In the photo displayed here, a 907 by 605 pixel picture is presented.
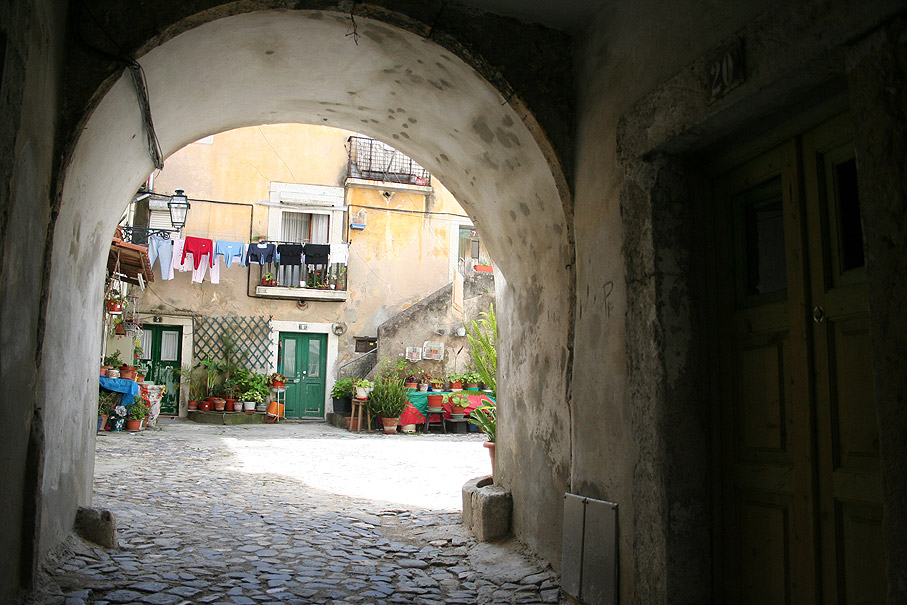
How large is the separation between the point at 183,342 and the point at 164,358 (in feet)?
1.86

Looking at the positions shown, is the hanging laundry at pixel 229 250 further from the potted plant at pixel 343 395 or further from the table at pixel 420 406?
the table at pixel 420 406

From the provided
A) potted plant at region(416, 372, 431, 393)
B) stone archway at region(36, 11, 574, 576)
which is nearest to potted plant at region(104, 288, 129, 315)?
potted plant at region(416, 372, 431, 393)

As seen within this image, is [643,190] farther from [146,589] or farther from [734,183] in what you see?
[146,589]

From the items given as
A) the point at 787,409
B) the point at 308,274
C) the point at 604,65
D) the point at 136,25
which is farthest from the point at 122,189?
the point at 308,274

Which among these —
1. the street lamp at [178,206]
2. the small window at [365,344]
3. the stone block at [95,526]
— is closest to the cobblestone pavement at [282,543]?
the stone block at [95,526]

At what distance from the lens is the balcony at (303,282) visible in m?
17.1

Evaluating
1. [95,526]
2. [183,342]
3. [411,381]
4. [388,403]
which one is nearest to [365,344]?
[411,381]

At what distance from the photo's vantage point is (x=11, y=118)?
2367mm

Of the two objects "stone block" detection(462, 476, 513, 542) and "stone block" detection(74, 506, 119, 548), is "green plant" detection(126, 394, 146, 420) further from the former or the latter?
"stone block" detection(462, 476, 513, 542)

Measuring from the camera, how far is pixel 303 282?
1738cm

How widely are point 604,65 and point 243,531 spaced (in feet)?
12.2

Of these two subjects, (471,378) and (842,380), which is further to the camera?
(471,378)

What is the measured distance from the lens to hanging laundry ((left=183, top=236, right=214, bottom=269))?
15.9 metres

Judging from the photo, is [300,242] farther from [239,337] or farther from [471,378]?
[471,378]
